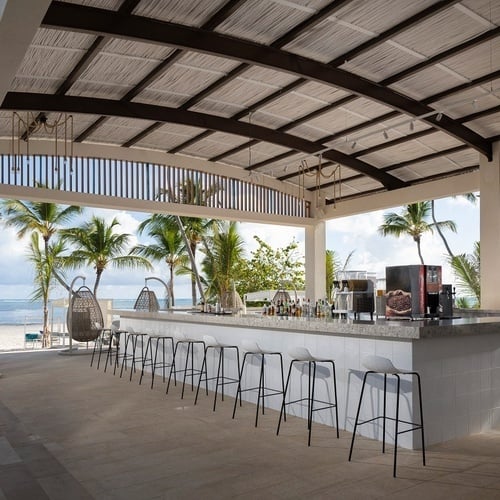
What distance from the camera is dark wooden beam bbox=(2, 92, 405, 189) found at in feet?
26.4

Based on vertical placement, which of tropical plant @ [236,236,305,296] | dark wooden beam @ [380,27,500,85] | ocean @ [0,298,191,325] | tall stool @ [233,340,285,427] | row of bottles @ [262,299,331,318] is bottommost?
ocean @ [0,298,191,325]

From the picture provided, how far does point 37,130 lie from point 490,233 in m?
7.68

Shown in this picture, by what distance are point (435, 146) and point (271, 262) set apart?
10685mm

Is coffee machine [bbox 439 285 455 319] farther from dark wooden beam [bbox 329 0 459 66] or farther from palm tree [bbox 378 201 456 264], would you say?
palm tree [bbox 378 201 456 264]

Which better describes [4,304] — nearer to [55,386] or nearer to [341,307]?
[55,386]

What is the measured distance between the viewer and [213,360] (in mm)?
7195

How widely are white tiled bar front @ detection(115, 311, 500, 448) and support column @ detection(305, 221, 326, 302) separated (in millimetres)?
8203

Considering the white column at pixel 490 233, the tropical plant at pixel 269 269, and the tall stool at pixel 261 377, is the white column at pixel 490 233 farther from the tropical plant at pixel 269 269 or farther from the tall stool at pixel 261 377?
the tropical plant at pixel 269 269

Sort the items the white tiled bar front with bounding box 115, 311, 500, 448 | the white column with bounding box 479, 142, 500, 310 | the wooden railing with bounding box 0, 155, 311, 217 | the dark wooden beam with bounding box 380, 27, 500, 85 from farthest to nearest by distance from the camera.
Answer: the wooden railing with bounding box 0, 155, 311, 217 < the white column with bounding box 479, 142, 500, 310 < the dark wooden beam with bounding box 380, 27, 500, 85 < the white tiled bar front with bounding box 115, 311, 500, 448

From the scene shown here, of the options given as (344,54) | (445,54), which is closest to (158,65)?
(344,54)

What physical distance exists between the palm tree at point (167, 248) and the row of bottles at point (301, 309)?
13661 millimetres

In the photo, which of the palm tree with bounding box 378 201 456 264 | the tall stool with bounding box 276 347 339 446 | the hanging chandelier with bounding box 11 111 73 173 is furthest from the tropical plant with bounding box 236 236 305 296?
the tall stool with bounding box 276 347 339 446

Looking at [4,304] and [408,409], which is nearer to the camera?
[408,409]

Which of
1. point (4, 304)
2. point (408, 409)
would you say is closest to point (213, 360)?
point (408, 409)
